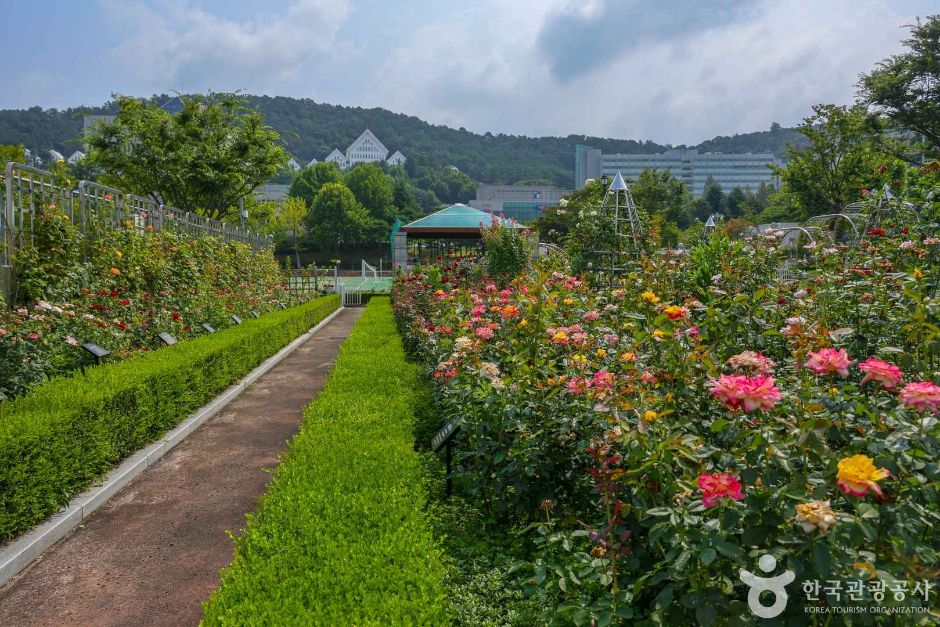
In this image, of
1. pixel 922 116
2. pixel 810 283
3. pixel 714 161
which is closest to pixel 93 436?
pixel 810 283

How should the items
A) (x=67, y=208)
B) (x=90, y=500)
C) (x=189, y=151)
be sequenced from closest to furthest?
(x=90, y=500)
(x=67, y=208)
(x=189, y=151)

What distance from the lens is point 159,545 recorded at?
10.8 feet

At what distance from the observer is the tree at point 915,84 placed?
2270 centimetres

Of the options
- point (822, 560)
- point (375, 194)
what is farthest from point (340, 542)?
point (375, 194)

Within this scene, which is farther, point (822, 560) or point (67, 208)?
point (67, 208)

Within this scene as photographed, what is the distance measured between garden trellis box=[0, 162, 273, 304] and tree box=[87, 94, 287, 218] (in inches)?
289

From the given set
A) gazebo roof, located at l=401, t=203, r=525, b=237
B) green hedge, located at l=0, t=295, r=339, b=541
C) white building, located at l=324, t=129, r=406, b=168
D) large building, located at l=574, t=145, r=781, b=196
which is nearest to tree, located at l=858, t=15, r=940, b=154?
gazebo roof, located at l=401, t=203, r=525, b=237

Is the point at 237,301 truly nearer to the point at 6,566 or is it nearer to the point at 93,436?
the point at 93,436

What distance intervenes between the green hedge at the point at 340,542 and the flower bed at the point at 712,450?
437 millimetres

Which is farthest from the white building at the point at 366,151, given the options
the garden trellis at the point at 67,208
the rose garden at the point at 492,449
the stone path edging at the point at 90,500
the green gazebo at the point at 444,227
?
the stone path edging at the point at 90,500

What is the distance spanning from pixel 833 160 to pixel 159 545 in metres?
32.2

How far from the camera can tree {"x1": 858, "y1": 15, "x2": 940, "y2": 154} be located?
22.7 m

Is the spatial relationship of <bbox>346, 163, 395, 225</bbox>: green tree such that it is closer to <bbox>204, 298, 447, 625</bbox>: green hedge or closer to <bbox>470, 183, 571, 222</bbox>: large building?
<bbox>470, 183, 571, 222</bbox>: large building

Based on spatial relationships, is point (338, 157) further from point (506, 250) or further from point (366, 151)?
point (506, 250)
